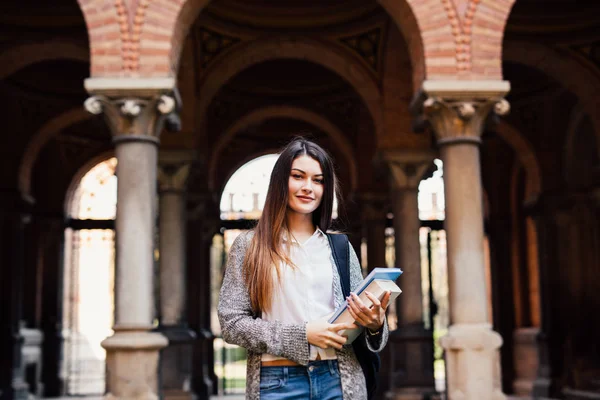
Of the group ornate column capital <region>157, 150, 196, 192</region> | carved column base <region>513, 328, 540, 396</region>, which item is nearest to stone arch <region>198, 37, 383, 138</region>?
ornate column capital <region>157, 150, 196, 192</region>

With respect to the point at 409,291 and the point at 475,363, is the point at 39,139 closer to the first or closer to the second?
the point at 409,291

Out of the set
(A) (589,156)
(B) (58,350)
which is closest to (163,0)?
(A) (589,156)

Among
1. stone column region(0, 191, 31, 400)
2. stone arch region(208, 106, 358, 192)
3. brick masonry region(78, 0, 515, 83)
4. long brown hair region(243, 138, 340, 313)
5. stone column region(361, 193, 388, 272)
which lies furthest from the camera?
stone arch region(208, 106, 358, 192)

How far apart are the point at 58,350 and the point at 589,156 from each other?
9.97 meters

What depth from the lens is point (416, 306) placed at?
9750 mm

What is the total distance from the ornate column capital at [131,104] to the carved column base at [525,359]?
941 centimetres

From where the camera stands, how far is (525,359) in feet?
48.7

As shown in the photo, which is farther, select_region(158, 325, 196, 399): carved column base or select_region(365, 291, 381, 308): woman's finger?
select_region(158, 325, 196, 399): carved column base

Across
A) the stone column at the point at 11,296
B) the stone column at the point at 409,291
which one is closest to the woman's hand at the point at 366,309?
the stone column at the point at 409,291

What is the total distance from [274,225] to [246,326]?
0.30 m

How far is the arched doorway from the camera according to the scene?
16000 millimetres

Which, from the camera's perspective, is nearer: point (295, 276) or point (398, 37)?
point (295, 276)

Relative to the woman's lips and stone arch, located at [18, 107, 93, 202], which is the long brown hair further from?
stone arch, located at [18, 107, 93, 202]

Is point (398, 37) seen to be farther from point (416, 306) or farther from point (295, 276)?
point (295, 276)
